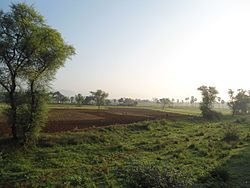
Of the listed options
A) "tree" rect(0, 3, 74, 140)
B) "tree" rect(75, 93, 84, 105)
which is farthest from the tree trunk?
"tree" rect(75, 93, 84, 105)

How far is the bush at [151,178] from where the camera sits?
10.7 metres

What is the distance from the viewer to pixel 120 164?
68.5 ft

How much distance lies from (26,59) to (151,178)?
19.2 m

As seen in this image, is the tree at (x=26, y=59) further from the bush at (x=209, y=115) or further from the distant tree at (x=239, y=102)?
the distant tree at (x=239, y=102)

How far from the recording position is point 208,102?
77.7m

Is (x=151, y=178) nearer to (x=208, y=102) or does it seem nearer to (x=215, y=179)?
(x=215, y=179)

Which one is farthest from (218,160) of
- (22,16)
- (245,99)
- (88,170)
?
(245,99)

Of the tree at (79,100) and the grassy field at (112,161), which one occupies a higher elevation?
the tree at (79,100)

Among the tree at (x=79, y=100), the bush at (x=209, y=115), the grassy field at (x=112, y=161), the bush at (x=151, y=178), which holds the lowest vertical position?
the grassy field at (x=112, y=161)

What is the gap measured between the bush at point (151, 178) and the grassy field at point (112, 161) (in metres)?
0.06

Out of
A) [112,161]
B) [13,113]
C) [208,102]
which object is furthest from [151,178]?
[208,102]

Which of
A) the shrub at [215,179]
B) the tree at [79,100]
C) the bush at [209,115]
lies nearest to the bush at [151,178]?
the shrub at [215,179]

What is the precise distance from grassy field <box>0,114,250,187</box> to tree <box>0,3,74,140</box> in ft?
8.77

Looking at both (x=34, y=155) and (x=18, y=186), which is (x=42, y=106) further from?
(x=18, y=186)
